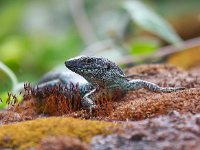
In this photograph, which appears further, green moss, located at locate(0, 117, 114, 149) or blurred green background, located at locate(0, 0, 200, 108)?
blurred green background, located at locate(0, 0, 200, 108)

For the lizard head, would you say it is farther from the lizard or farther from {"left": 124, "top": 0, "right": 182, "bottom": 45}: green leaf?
{"left": 124, "top": 0, "right": 182, "bottom": 45}: green leaf

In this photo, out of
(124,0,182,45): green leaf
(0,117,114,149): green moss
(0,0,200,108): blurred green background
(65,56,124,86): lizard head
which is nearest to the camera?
(0,117,114,149): green moss

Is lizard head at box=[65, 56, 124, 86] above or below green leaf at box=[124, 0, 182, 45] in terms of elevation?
below

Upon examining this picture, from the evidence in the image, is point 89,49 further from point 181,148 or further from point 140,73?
point 181,148

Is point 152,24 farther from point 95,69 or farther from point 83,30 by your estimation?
point 95,69

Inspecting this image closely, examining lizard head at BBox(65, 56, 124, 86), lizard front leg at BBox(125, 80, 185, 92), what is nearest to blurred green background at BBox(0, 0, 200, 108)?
lizard head at BBox(65, 56, 124, 86)

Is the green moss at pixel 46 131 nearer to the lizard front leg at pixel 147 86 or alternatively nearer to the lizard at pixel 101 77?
the lizard at pixel 101 77
